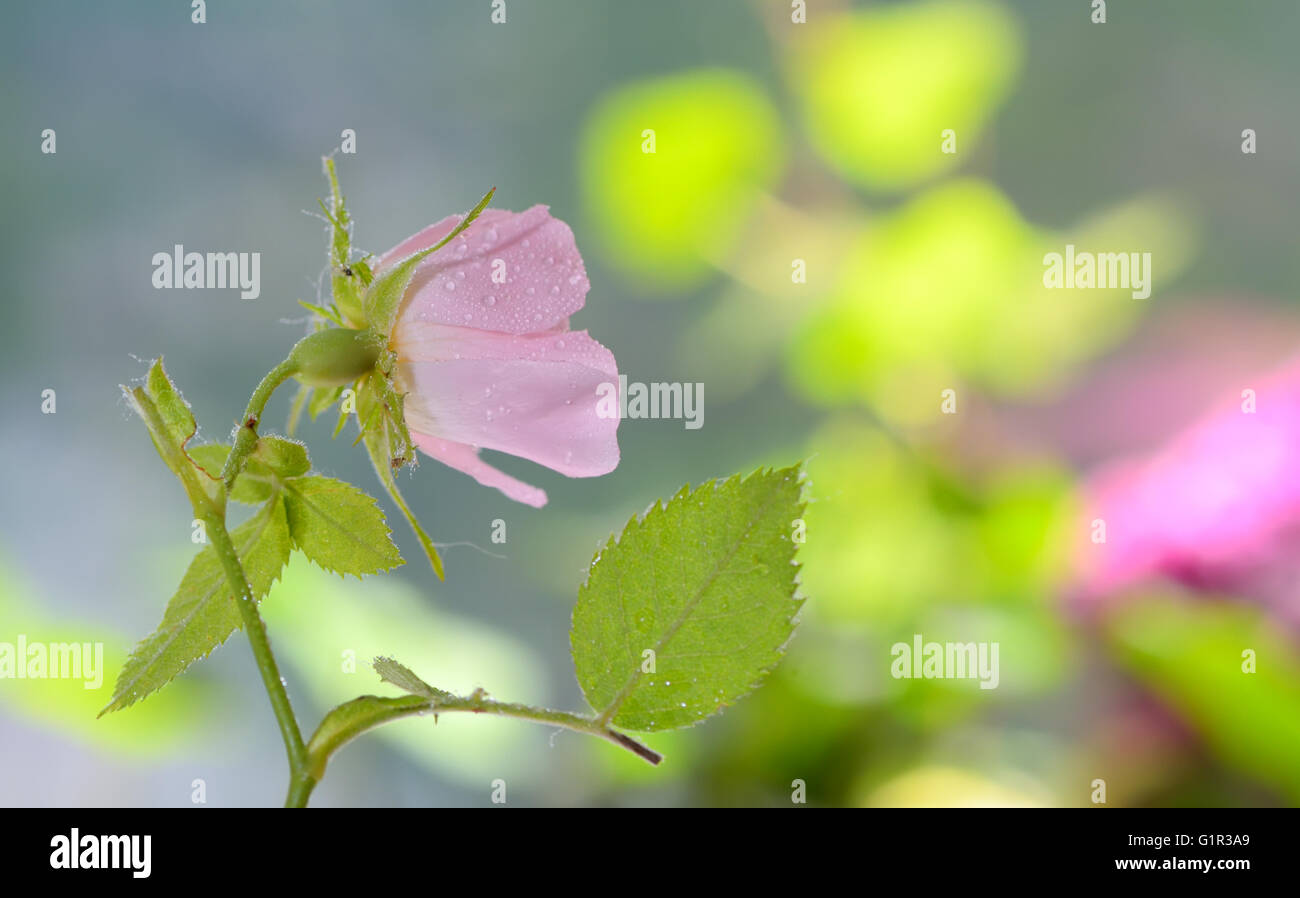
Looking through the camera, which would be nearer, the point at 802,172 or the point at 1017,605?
the point at 1017,605

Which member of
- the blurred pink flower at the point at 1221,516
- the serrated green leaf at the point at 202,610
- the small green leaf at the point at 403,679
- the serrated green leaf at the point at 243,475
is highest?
the blurred pink flower at the point at 1221,516

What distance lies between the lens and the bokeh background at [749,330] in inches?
25.5

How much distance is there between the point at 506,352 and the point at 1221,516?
56 centimetres

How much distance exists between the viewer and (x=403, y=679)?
14cm

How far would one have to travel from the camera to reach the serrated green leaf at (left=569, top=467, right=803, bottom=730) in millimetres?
145

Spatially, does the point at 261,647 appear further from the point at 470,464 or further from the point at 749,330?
the point at 749,330

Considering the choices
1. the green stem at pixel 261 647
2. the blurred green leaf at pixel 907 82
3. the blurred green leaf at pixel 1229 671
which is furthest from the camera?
the blurred green leaf at pixel 907 82

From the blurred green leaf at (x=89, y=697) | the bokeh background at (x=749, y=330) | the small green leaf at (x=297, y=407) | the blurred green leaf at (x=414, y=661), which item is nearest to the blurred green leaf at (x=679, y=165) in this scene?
the bokeh background at (x=749, y=330)

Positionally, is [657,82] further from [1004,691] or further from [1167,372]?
[1167,372]

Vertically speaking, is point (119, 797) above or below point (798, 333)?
below

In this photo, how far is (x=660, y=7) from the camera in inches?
44.8

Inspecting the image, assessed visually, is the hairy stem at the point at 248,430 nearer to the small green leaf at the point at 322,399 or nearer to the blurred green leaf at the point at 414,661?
the small green leaf at the point at 322,399

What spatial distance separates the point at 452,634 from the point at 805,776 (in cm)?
24
